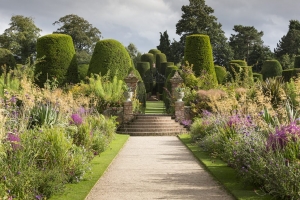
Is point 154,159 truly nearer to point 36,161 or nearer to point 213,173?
point 213,173

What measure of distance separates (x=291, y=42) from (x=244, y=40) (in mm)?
6499

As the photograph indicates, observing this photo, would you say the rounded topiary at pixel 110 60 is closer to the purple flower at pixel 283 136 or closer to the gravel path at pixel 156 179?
the gravel path at pixel 156 179

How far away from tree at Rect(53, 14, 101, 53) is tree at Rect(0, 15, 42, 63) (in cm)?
320

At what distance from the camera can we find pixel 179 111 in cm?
1641

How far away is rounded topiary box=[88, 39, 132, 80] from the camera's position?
19.1m

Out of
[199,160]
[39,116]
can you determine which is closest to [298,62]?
[199,160]

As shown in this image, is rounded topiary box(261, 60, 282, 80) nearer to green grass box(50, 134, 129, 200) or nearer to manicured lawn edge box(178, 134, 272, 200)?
manicured lawn edge box(178, 134, 272, 200)

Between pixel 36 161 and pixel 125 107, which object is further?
pixel 125 107

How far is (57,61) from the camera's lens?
63.7ft

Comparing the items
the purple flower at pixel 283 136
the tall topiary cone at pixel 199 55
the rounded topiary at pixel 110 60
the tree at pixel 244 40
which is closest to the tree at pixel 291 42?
the tree at pixel 244 40

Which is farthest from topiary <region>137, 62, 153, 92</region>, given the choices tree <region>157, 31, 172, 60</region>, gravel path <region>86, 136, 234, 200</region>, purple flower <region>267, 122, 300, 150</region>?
purple flower <region>267, 122, 300, 150</region>

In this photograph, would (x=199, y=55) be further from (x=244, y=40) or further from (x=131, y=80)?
(x=244, y=40)

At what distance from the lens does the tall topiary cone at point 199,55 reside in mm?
19781

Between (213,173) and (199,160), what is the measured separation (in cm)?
167
